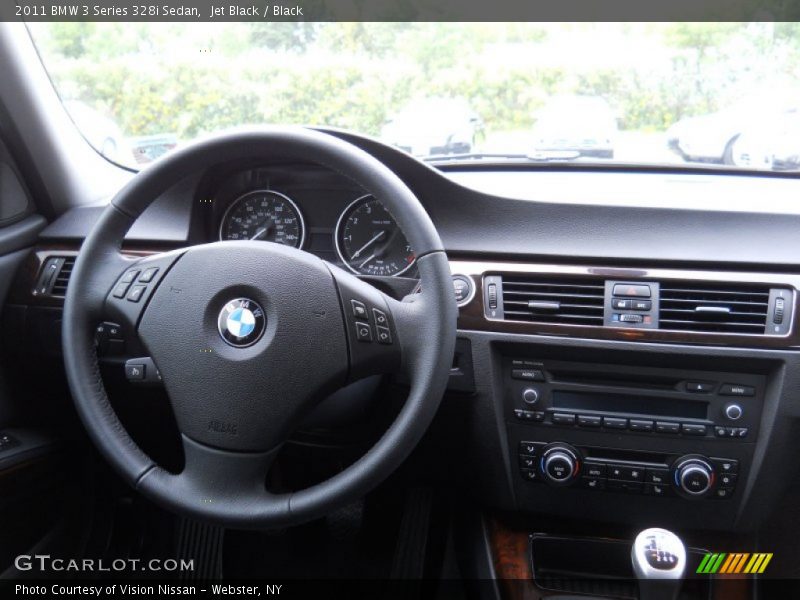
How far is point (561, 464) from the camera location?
1843 mm

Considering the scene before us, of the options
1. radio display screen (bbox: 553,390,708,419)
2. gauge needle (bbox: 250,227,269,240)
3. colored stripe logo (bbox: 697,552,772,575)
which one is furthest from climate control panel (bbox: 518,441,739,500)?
gauge needle (bbox: 250,227,269,240)

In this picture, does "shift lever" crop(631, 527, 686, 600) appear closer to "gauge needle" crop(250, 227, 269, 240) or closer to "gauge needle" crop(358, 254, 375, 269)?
"gauge needle" crop(358, 254, 375, 269)

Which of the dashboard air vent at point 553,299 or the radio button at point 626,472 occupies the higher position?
the dashboard air vent at point 553,299

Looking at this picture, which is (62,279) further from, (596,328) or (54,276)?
(596,328)

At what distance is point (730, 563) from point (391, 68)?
159cm

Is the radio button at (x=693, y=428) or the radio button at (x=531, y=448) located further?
the radio button at (x=531, y=448)

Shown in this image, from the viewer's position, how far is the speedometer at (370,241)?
1.90 m

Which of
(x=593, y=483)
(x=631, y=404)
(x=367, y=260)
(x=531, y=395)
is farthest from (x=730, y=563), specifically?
(x=367, y=260)

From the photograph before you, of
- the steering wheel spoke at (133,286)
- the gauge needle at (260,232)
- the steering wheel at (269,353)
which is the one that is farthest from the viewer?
the gauge needle at (260,232)

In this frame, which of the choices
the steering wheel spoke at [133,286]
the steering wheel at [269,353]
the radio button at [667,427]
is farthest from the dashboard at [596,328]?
the steering wheel spoke at [133,286]

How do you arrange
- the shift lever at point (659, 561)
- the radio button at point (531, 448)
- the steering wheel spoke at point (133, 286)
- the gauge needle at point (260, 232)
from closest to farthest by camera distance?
the steering wheel spoke at point (133, 286), the shift lever at point (659, 561), the radio button at point (531, 448), the gauge needle at point (260, 232)

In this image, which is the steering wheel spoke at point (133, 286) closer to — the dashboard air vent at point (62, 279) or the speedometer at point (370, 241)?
the speedometer at point (370, 241)

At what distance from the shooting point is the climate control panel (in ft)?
5.89

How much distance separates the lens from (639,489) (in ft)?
6.04
